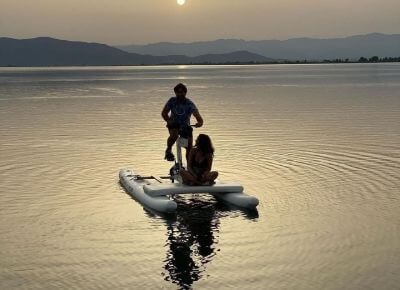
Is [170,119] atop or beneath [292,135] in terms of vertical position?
atop

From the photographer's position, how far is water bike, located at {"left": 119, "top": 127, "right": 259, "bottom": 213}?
1557 cm

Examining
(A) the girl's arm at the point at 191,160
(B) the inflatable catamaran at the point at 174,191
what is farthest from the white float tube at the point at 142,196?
(A) the girl's arm at the point at 191,160

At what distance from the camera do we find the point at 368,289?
10352mm

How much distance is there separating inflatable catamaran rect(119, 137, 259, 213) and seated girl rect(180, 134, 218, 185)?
0.71 feet

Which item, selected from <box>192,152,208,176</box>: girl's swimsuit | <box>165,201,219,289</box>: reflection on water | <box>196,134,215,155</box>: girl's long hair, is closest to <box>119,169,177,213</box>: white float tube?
<box>165,201,219,289</box>: reflection on water

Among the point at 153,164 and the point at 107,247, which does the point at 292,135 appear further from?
the point at 107,247

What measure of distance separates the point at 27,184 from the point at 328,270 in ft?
34.5

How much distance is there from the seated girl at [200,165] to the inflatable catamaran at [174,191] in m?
0.22

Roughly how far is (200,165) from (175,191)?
0.98 metres

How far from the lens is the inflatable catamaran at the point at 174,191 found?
15.6 metres

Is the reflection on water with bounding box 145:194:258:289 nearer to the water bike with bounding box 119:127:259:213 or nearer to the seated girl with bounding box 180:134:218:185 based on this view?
the water bike with bounding box 119:127:259:213

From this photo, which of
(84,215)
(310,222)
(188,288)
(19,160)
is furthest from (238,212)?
(19,160)

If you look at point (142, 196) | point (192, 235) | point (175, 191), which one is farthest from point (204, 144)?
point (192, 235)

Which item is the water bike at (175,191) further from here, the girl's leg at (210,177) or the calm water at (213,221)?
the calm water at (213,221)
